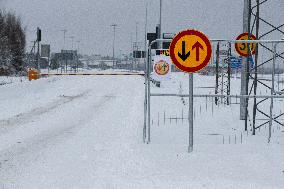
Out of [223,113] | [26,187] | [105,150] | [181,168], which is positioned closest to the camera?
[26,187]

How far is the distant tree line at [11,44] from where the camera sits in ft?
188

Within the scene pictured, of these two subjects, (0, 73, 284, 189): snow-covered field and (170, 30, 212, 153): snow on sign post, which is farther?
(170, 30, 212, 153): snow on sign post

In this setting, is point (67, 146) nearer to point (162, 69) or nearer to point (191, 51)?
point (191, 51)

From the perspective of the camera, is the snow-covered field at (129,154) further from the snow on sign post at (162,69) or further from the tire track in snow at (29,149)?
the snow on sign post at (162,69)

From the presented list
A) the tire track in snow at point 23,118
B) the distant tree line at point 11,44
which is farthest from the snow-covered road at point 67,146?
the distant tree line at point 11,44

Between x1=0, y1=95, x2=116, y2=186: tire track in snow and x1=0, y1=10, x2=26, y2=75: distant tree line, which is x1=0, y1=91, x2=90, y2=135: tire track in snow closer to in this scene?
x1=0, y1=95, x2=116, y2=186: tire track in snow

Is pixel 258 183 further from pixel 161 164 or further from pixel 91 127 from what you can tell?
pixel 91 127

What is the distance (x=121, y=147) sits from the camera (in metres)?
8.59

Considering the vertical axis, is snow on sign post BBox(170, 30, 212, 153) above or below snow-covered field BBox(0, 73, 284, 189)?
above

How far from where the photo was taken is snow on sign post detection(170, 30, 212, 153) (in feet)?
24.7

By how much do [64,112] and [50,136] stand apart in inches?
200

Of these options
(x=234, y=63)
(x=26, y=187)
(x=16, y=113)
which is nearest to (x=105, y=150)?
(x=26, y=187)

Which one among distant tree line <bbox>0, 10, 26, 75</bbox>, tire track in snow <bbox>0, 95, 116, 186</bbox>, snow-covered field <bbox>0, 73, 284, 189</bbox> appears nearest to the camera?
snow-covered field <bbox>0, 73, 284, 189</bbox>

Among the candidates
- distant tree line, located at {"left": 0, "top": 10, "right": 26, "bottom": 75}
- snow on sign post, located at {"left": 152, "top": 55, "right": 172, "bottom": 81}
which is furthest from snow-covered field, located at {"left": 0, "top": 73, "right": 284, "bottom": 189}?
distant tree line, located at {"left": 0, "top": 10, "right": 26, "bottom": 75}
